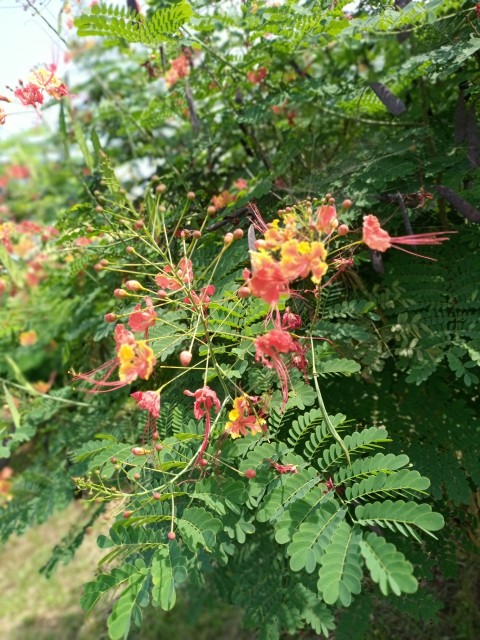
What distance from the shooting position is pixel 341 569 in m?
1.16

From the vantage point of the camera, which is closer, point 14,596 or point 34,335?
point 34,335

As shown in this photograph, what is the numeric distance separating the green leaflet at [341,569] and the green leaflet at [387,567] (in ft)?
0.10

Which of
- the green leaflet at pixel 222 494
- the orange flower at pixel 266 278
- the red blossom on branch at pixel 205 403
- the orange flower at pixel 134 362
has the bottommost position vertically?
the green leaflet at pixel 222 494

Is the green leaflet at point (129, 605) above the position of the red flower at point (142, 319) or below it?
below

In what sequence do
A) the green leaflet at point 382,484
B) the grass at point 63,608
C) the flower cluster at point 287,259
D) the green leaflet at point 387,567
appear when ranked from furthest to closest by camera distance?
the grass at point 63,608 → the green leaflet at point 382,484 → the flower cluster at point 287,259 → the green leaflet at point 387,567

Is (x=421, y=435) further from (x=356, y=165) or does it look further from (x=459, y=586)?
(x=459, y=586)

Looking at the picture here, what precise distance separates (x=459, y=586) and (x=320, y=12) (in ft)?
8.38

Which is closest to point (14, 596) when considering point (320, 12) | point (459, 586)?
point (459, 586)

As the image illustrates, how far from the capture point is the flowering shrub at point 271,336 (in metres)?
1.32

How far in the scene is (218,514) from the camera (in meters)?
1.50

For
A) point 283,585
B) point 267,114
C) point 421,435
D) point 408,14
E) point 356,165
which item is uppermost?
point 408,14

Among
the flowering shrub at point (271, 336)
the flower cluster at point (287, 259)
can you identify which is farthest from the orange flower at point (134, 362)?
the flower cluster at point (287, 259)

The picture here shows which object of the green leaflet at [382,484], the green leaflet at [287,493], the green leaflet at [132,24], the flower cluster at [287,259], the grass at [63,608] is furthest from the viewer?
the grass at [63,608]

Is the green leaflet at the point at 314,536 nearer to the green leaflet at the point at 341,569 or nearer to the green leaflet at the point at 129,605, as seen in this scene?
the green leaflet at the point at 341,569
